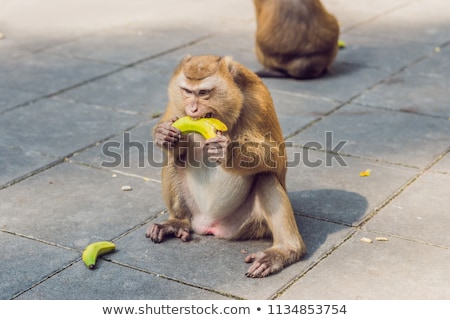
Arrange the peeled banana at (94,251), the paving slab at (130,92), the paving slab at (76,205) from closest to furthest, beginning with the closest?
the peeled banana at (94,251) → the paving slab at (76,205) → the paving slab at (130,92)

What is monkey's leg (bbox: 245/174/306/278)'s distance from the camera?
5.21m

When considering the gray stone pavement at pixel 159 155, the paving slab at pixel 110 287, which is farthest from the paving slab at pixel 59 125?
the paving slab at pixel 110 287

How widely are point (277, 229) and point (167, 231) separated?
2.52 ft

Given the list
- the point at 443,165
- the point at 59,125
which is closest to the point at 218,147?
the point at 443,165

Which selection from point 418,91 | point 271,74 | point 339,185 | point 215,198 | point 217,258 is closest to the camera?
point 217,258

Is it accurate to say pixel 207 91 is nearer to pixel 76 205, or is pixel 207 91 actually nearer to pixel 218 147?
pixel 218 147

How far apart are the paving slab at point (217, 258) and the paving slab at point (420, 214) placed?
0.33 meters

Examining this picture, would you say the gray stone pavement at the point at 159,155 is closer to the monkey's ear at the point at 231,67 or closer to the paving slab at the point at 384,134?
the paving slab at the point at 384,134

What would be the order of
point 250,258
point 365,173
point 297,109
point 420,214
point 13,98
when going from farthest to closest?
point 13,98
point 297,109
point 365,173
point 420,214
point 250,258

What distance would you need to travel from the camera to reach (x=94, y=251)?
5367 mm

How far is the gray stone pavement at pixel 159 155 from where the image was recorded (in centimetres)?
517

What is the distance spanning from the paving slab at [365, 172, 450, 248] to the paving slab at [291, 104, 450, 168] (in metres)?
0.50
